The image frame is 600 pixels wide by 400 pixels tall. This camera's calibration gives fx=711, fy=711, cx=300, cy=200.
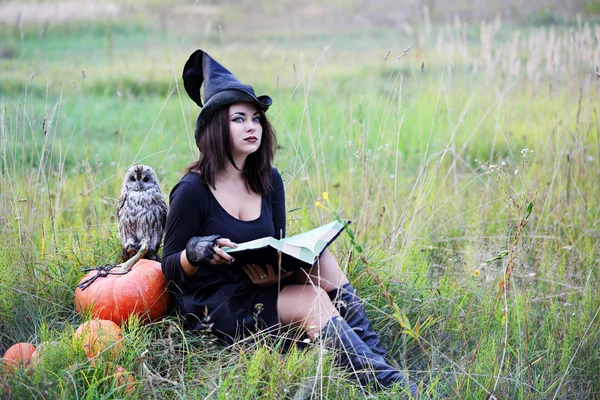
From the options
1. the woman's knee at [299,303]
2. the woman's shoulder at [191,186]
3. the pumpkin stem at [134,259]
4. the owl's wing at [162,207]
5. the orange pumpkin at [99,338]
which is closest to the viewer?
the orange pumpkin at [99,338]

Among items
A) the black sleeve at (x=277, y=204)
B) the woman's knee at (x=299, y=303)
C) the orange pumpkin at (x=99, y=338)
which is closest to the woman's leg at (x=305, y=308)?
the woman's knee at (x=299, y=303)

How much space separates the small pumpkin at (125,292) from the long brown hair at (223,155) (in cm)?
49

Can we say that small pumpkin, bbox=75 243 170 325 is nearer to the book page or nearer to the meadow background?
the meadow background

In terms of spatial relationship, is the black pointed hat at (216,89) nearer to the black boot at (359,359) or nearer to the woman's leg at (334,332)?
the woman's leg at (334,332)

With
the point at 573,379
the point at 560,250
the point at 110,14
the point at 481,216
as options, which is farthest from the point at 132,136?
the point at 110,14

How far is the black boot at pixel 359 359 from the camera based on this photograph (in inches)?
116

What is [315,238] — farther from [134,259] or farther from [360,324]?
[134,259]

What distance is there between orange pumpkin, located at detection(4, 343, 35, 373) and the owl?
72 centimetres

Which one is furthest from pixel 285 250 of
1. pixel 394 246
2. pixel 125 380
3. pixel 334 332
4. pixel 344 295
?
pixel 394 246

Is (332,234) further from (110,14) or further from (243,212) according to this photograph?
(110,14)

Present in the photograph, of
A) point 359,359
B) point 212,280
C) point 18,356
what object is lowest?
point 359,359

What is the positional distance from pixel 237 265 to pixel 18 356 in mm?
945

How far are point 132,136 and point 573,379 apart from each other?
482 centimetres

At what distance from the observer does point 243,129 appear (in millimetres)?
3266
